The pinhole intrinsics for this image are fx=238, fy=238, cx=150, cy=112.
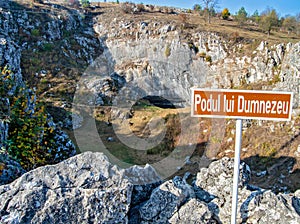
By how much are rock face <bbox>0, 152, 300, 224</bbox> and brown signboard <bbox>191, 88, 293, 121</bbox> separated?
3.89 feet

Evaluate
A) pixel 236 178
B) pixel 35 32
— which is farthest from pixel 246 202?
pixel 35 32

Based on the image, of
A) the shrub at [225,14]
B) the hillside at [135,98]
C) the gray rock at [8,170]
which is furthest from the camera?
the shrub at [225,14]

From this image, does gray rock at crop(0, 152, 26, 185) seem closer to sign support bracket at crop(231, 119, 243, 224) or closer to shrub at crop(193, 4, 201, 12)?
sign support bracket at crop(231, 119, 243, 224)

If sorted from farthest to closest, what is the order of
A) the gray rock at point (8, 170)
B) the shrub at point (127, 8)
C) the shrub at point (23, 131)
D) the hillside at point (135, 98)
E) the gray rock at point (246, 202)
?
1. the shrub at point (127, 8)
2. the shrub at point (23, 131)
3. the hillside at point (135, 98)
4. the gray rock at point (8, 170)
5. the gray rock at point (246, 202)

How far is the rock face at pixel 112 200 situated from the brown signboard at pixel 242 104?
3.89 feet

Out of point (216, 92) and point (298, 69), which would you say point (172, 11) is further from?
point (216, 92)

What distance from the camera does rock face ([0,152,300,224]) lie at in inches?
103

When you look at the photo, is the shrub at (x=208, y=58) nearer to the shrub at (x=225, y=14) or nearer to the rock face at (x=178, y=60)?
the rock face at (x=178, y=60)

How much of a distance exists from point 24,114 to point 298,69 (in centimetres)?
1442

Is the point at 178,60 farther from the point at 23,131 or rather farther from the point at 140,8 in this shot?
the point at 23,131

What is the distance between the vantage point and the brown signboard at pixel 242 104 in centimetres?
269

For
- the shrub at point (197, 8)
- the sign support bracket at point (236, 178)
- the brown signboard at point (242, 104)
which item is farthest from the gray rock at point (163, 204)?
the shrub at point (197, 8)

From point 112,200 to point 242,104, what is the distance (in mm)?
1893

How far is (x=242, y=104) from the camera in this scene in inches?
109
